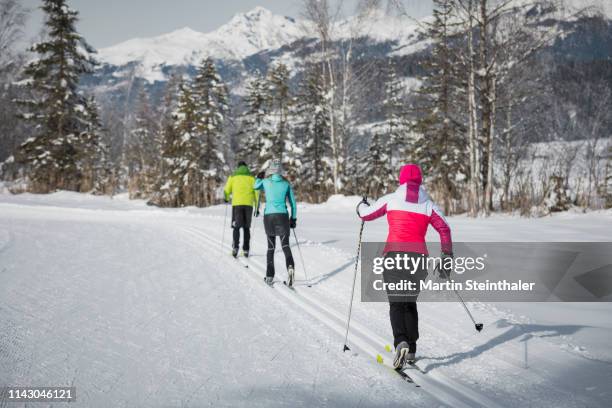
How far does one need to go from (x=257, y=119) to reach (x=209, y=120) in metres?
4.94

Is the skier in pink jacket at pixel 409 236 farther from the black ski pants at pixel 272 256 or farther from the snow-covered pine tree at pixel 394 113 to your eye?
the snow-covered pine tree at pixel 394 113

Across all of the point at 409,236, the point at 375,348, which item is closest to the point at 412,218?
the point at 409,236

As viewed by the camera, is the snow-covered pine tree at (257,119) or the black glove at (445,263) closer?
the black glove at (445,263)

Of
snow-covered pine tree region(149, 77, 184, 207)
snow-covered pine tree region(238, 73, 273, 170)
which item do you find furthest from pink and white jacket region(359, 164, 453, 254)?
snow-covered pine tree region(238, 73, 273, 170)

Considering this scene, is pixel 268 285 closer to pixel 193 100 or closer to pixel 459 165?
pixel 459 165

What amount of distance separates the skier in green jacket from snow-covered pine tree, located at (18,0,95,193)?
18821 mm

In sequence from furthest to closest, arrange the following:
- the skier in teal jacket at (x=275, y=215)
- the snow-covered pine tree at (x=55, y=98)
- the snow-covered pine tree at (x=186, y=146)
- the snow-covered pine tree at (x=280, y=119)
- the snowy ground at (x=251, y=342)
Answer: the snow-covered pine tree at (x=280, y=119)
the snow-covered pine tree at (x=186, y=146)
the snow-covered pine tree at (x=55, y=98)
the skier in teal jacket at (x=275, y=215)
the snowy ground at (x=251, y=342)

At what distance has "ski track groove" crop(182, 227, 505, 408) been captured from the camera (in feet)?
9.85

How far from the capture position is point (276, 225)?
20.8 feet

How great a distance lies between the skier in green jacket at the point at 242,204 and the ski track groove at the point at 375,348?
168 cm

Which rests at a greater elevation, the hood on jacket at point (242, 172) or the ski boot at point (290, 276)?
the hood on jacket at point (242, 172)

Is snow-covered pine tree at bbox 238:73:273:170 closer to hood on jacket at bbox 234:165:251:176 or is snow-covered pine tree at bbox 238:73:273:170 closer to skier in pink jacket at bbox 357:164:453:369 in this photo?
hood on jacket at bbox 234:165:251:176

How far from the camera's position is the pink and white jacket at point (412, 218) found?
3.54 m

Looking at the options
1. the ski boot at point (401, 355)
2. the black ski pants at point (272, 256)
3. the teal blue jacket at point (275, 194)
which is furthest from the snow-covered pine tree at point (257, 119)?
the ski boot at point (401, 355)
